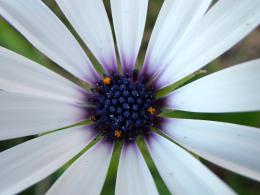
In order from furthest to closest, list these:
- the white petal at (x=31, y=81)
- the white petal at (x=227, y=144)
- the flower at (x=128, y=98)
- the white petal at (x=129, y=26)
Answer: the white petal at (x=129, y=26), the white petal at (x=31, y=81), the flower at (x=128, y=98), the white petal at (x=227, y=144)

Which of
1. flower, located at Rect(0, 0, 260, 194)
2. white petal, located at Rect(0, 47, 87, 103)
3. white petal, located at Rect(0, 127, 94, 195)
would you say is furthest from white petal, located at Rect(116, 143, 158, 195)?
white petal, located at Rect(0, 47, 87, 103)

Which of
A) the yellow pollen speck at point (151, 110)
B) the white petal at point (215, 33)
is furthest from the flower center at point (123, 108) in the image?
the white petal at point (215, 33)

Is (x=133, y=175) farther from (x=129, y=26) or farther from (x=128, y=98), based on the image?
(x=129, y=26)

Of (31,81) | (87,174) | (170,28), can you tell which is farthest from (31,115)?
(170,28)

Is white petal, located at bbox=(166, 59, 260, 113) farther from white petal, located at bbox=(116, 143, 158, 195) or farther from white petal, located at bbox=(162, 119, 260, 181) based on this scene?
white petal, located at bbox=(116, 143, 158, 195)

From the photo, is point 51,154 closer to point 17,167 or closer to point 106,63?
point 17,167

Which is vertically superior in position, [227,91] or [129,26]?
[129,26]

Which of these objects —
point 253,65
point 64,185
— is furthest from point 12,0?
point 253,65

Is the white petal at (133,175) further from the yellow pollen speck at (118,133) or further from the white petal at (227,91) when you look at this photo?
the white petal at (227,91)

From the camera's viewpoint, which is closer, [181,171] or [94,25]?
[181,171]
